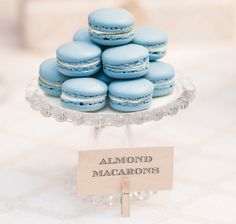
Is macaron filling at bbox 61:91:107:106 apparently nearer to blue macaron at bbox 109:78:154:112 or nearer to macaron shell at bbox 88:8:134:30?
blue macaron at bbox 109:78:154:112

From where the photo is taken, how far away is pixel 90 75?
1.26 m

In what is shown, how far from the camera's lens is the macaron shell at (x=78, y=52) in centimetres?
123

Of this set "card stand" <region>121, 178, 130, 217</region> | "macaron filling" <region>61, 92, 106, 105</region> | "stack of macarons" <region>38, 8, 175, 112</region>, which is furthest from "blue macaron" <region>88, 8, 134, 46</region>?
"card stand" <region>121, 178, 130, 217</region>

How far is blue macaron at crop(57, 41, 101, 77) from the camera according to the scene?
1231 mm

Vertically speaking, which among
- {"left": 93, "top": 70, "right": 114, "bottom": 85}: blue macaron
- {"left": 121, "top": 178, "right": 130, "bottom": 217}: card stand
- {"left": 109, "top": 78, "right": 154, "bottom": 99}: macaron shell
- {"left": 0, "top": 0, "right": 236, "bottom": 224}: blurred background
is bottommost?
{"left": 0, "top": 0, "right": 236, "bottom": 224}: blurred background

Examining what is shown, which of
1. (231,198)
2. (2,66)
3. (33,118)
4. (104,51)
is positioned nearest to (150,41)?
(104,51)

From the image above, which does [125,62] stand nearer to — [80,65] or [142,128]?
[80,65]

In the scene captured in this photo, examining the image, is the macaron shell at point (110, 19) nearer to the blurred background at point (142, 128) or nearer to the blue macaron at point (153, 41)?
the blue macaron at point (153, 41)

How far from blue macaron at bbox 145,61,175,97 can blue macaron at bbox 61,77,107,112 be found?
0.33ft

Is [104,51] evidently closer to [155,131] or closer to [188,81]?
[188,81]

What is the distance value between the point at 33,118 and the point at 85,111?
1.82 ft

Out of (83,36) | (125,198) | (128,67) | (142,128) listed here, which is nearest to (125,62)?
(128,67)

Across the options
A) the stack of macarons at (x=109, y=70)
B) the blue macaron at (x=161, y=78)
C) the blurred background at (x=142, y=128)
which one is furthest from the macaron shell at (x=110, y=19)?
the blurred background at (x=142, y=128)

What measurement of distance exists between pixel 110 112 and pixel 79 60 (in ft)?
0.37
